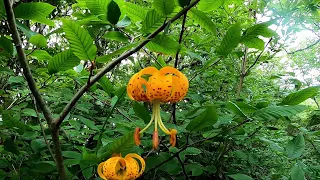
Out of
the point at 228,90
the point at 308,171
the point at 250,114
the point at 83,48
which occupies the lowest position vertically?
the point at 308,171

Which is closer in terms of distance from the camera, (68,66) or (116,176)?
(68,66)

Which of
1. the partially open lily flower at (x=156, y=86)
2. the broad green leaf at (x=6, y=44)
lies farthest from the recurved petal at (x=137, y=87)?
the broad green leaf at (x=6, y=44)

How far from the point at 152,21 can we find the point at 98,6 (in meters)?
0.15

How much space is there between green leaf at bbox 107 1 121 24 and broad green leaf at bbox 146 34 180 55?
10cm

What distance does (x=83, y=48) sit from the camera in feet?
2.24

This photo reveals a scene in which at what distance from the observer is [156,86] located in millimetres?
817

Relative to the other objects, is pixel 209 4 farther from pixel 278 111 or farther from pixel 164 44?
pixel 278 111

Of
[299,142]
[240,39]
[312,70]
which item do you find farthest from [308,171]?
[312,70]

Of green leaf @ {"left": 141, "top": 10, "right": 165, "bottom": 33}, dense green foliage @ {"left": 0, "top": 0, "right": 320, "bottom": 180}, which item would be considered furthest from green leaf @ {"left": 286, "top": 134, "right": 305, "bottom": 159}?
green leaf @ {"left": 141, "top": 10, "right": 165, "bottom": 33}

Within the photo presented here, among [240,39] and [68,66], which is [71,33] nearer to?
[68,66]

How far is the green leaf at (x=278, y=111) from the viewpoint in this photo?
79cm

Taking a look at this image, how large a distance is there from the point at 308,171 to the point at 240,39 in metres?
0.68

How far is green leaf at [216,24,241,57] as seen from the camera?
0.84 m

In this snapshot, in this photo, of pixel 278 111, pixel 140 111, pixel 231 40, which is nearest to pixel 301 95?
pixel 278 111
